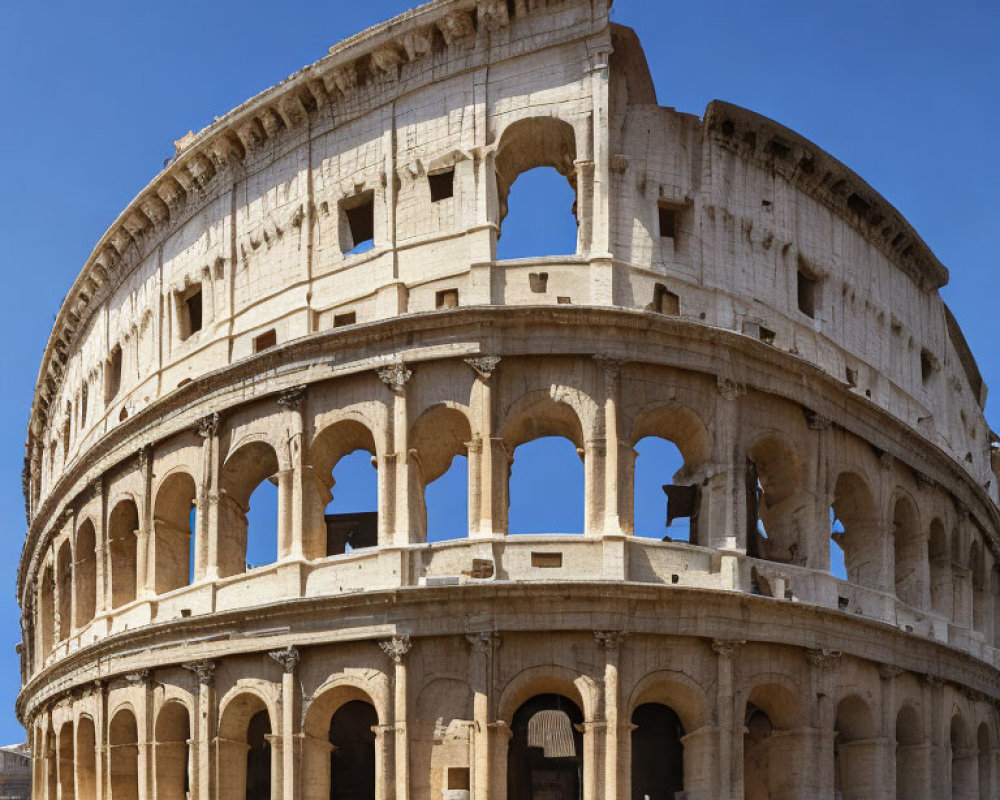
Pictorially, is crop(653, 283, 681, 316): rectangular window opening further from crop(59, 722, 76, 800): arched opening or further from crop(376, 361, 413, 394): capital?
crop(59, 722, 76, 800): arched opening

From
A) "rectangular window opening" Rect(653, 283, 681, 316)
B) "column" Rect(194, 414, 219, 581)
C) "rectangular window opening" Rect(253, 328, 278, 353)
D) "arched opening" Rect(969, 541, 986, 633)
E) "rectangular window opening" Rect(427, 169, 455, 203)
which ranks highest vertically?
"rectangular window opening" Rect(427, 169, 455, 203)

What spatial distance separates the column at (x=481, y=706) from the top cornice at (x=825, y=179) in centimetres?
977

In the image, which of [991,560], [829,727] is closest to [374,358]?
[829,727]

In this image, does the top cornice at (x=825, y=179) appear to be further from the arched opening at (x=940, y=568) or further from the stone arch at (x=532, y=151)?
the arched opening at (x=940, y=568)

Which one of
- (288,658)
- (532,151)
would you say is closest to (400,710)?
(288,658)

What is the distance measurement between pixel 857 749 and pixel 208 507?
39.0 ft

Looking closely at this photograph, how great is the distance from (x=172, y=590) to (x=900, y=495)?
13.5 metres

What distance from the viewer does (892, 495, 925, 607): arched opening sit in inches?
1068

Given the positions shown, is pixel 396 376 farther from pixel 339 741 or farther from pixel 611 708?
pixel 339 741

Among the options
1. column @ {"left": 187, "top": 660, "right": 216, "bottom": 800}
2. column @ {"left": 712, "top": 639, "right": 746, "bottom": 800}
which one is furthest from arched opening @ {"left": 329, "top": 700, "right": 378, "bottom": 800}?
column @ {"left": 712, "top": 639, "right": 746, "bottom": 800}

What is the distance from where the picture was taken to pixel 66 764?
1180 inches

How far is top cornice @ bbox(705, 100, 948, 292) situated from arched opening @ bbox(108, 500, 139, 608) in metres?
13.3

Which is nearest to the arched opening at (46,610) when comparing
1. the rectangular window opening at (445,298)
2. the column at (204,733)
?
the column at (204,733)

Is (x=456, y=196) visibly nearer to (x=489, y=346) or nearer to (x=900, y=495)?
(x=489, y=346)
